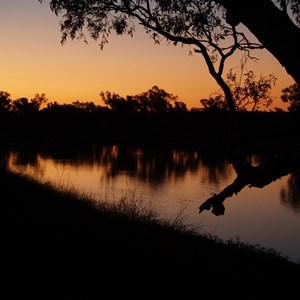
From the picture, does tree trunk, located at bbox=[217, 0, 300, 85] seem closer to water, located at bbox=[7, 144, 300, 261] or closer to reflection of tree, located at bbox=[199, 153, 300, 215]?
reflection of tree, located at bbox=[199, 153, 300, 215]

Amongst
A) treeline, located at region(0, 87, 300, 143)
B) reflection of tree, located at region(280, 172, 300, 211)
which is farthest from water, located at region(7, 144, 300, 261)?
treeline, located at region(0, 87, 300, 143)

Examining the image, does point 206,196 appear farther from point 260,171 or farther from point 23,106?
point 23,106

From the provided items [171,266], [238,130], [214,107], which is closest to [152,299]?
[171,266]

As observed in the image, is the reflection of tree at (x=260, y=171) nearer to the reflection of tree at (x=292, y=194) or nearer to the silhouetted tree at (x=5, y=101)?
the reflection of tree at (x=292, y=194)

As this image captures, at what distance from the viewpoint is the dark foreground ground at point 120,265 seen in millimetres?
4844

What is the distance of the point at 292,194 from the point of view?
2498 cm

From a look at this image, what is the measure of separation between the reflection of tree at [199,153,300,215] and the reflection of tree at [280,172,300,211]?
1731 centimetres

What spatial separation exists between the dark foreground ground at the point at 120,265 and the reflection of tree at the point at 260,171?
1425mm

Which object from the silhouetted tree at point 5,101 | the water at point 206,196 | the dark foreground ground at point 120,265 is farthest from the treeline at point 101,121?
the dark foreground ground at point 120,265

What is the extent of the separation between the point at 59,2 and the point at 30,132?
305 ft

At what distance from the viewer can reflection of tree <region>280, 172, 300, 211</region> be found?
22.1 metres

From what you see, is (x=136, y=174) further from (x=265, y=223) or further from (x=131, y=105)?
(x=131, y=105)

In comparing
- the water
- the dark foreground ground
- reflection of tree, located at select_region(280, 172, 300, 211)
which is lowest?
the water

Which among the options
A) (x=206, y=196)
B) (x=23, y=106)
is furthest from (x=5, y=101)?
(x=206, y=196)
